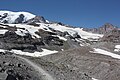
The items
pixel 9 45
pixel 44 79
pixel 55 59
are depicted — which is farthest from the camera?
pixel 9 45

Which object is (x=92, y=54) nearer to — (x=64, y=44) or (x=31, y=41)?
(x=31, y=41)

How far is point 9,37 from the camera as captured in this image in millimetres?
108438

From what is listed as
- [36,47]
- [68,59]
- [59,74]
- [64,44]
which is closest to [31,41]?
[36,47]

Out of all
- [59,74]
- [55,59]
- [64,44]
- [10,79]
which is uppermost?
[10,79]

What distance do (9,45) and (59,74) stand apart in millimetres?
47308

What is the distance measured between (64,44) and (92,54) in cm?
5353

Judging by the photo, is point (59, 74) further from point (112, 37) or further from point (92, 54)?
point (112, 37)

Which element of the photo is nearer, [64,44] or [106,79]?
[106,79]

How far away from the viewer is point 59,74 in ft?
184

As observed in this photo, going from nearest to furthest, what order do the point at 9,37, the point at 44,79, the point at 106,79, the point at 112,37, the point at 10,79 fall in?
the point at 10,79 → the point at 44,79 → the point at 106,79 → the point at 9,37 → the point at 112,37

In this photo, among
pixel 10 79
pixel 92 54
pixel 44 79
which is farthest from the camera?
pixel 92 54

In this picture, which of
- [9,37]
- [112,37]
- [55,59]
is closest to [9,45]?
[9,37]

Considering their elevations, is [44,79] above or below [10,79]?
below

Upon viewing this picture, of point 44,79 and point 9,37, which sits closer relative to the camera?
point 44,79
